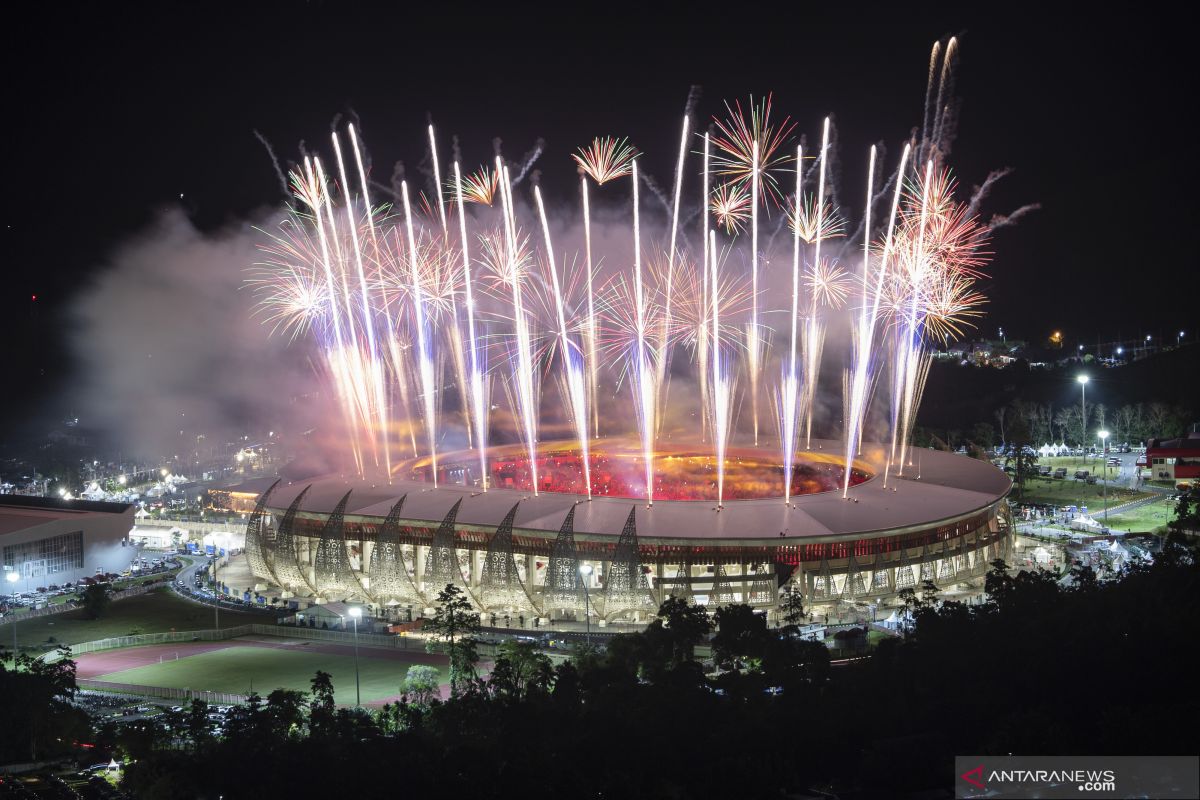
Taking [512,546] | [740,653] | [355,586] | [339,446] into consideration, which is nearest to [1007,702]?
[740,653]

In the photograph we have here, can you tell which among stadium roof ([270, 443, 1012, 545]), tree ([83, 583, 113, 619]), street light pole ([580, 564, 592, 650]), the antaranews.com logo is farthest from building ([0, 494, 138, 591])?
the antaranews.com logo

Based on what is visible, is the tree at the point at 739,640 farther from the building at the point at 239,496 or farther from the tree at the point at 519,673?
the building at the point at 239,496

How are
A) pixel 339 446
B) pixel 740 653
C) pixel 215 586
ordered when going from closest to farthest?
pixel 740 653
pixel 215 586
pixel 339 446

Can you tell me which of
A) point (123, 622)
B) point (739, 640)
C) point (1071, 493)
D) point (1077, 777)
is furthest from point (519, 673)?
point (1071, 493)

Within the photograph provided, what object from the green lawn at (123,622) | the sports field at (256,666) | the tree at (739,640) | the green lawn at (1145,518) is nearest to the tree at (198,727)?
the sports field at (256,666)

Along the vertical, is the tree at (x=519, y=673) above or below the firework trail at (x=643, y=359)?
below

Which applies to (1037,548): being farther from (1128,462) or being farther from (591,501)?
(1128,462)
